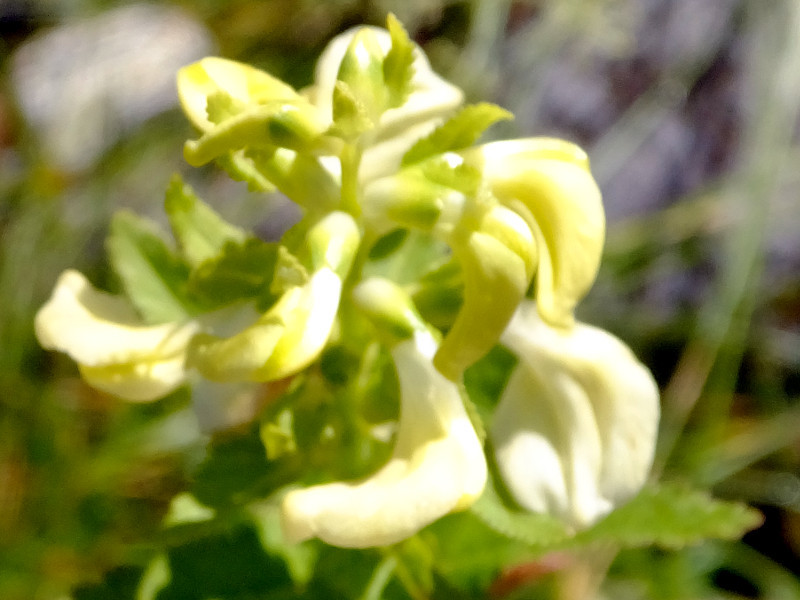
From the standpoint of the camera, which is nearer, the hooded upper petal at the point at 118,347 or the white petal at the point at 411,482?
the white petal at the point at 411,482

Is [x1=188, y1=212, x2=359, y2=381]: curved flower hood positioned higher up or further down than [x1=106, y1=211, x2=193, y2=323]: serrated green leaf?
higher up

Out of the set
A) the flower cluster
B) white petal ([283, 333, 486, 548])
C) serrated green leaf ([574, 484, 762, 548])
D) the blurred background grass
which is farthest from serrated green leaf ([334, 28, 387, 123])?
the blurred background grass

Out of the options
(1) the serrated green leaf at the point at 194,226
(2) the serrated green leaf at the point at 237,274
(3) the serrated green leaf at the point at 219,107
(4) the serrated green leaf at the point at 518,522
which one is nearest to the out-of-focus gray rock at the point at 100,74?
(1) the serrated green leaf at the point at 194,226

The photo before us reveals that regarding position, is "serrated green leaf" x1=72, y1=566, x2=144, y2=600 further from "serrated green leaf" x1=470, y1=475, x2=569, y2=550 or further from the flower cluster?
"serrated green leaf" x1=470, y1=475, x2=569, y2=550

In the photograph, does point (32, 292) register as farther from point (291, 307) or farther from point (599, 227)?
point (599, 227)

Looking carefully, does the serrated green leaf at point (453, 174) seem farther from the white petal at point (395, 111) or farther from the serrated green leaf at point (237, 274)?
the serrated green leaf at point (237, 274)

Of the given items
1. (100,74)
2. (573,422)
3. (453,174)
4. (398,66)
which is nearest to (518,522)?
(573,422)
